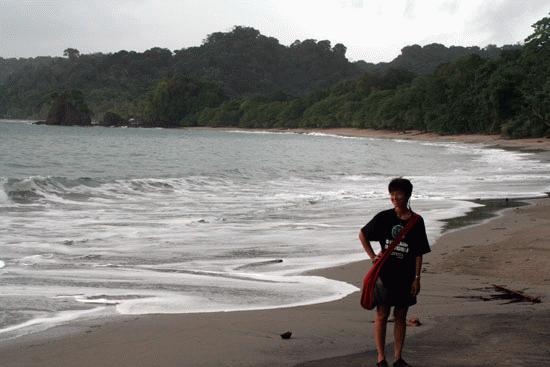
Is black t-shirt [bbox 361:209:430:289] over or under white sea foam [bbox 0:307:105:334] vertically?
over

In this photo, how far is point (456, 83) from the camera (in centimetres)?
9362

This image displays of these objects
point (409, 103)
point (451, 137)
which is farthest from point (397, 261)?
point (409, 103)

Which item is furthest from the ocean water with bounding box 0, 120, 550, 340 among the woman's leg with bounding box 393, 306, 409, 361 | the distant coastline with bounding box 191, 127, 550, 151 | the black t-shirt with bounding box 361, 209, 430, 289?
the distant coastline with bounding box 191, 127, 550, 151

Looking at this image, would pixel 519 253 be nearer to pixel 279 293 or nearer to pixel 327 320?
pixel 279 293

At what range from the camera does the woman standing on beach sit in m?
4.95

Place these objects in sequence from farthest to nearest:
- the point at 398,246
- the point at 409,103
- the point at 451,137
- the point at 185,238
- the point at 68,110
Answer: the point at 68,110 → the point at 409,103 → the point at 451,137 → the point at 185,238 → the point at 398,246

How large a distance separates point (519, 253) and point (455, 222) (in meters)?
4.54

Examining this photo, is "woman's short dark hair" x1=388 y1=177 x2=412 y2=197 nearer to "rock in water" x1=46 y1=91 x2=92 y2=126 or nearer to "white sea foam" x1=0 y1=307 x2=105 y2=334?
"white sea foam" x1=0 y1=307 x2=105 y2=334

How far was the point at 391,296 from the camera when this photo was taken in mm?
4973

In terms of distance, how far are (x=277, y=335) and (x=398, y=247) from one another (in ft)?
4.34

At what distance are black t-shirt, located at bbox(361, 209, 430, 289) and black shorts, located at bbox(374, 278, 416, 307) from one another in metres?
0.03

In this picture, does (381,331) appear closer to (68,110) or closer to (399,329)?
(399,329)

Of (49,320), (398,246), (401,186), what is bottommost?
(49,320)

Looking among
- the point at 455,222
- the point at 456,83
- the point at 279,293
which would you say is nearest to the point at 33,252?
the point at 279,293
